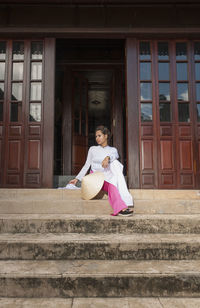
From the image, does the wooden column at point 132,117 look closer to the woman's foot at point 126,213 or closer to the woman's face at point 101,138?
the woman's face at point 101,138

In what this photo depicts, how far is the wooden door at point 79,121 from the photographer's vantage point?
639cm

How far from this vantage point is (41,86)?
4.43 meters

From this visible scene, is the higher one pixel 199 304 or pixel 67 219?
pixel 67 219

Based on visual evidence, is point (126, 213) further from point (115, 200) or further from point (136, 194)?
point (136, 194)

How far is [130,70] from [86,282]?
382cm

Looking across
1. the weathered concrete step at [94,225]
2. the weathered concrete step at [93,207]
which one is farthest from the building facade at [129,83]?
the weathered concrete step at [94,225]

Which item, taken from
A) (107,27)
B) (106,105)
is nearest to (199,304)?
(107,27)

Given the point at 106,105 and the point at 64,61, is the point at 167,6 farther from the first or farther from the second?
the point at 106,105

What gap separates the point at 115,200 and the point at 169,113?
8.68 ft

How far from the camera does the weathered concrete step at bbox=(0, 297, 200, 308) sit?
1282mm

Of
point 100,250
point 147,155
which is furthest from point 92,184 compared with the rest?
point 147,155

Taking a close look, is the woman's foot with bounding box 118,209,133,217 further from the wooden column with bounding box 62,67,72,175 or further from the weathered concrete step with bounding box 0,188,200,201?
the wooden column with bounding box 62,67,72,175

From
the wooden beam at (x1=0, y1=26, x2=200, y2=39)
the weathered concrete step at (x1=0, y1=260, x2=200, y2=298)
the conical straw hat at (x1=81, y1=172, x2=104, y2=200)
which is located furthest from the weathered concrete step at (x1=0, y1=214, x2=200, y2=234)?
the wooden beam at (x1=0, y1=26, x2=200, y2=39)

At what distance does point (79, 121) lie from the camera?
661 centimetres
